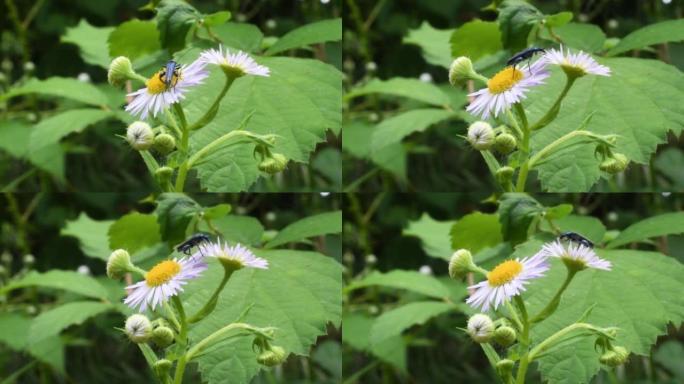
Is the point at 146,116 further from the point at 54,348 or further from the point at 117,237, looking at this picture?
A: the point at 54,348

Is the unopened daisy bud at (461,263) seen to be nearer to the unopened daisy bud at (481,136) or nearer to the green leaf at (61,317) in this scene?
the unopened daisy bud at (481,136)

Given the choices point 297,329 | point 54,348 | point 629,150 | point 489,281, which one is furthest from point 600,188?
point 54,348

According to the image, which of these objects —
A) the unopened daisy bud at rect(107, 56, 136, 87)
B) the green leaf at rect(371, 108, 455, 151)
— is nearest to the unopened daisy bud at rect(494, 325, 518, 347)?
the green leaf at rect(371, 108, 455, 151)

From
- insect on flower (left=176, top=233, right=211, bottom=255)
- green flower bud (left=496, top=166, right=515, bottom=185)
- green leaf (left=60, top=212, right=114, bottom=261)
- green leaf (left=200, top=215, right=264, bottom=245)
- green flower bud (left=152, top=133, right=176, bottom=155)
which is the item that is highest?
green flower bud (left=152, top=133, right=176, bottom=155)

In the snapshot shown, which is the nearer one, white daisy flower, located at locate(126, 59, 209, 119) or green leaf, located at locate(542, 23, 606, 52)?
white daisy flower, located at locate(126, 59, 209, 119)

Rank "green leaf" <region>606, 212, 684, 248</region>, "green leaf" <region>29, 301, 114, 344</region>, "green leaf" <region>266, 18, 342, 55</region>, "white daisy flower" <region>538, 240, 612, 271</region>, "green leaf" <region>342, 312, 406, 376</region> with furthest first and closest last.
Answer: "green leaf" <region>342, 312, 406, 376</region>, "green leaf" <region>29, 301, 114, 344</region>, "green leaf" <region>266, 18, 342, 55</region>, "green leaf" <region>606, 212, 684, 248</region>, "white daisy flower" <region>538, 240, 612, 271</region>

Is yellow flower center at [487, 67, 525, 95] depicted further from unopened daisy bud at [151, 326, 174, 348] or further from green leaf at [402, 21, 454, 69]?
unopened daisy bud at [151, 326, 174, 348]

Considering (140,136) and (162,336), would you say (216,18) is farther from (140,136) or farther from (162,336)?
(162,336)
